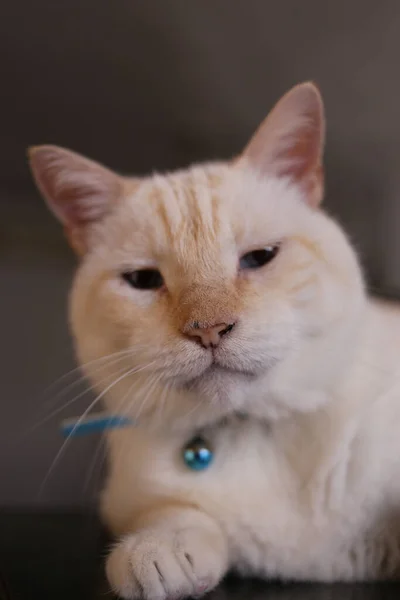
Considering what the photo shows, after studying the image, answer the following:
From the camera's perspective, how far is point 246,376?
0.92 metres

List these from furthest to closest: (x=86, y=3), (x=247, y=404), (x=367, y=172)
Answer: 1. (x=367, y=172)
2. (x=86, y=3)
3. (x=247, y=404)

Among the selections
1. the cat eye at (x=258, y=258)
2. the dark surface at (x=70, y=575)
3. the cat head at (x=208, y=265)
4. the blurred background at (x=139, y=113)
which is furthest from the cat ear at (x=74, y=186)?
Result: the dark surface at (x=70, y=575)

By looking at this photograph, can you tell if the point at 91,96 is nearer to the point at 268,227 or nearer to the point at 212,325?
the point at 268,227

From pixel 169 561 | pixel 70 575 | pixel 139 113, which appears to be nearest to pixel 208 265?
pixel 169 561

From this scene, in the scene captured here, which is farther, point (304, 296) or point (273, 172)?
point (273, 172)

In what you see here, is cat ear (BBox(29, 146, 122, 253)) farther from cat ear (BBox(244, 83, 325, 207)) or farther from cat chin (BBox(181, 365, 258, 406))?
cat chin (BBox(181, 365, 258, 406))

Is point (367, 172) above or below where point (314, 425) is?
above

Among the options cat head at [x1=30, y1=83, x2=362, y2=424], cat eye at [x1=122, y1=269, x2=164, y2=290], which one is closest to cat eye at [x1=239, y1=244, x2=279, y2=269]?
cat head at [x1=30, y1=83, x2=362, y2=424]

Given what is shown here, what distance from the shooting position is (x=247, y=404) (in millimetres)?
986

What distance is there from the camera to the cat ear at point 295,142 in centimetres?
112

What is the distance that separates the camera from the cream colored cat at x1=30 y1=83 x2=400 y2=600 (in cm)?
91

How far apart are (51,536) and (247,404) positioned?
0.67 meters

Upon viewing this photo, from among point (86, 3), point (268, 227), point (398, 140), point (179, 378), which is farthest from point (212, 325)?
point (398, 140)

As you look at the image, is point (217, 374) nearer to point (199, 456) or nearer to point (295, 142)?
point (199, 456)
